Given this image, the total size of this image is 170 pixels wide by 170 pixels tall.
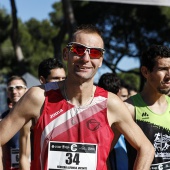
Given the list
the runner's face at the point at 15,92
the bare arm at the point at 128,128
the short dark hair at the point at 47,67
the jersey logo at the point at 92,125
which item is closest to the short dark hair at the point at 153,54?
the bare arm at the point at 128,128

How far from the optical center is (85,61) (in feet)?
10.9

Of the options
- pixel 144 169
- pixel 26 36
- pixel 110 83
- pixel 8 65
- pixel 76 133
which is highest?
pixel 26 36

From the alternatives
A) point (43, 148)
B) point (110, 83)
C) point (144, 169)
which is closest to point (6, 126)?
point (43, 148)

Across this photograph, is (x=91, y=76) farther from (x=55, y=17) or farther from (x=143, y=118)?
(x=55, y=17)

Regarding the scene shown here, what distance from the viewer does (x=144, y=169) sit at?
3609mm

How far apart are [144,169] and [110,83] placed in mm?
2239

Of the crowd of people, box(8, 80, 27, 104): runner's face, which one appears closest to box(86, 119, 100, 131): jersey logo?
the crowd of people

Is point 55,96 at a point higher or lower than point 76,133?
higher

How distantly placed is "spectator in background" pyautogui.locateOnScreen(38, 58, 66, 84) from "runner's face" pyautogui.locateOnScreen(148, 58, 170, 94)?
1865 millimetres

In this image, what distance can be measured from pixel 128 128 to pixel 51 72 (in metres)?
2.70

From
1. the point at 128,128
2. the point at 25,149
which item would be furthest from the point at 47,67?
the point at 128,128

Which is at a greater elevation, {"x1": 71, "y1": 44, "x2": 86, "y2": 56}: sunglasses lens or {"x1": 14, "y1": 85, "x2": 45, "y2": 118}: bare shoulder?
{"x1": 71, "y1": 44, "x2": 86, "y2": 56}: sunglasses lens

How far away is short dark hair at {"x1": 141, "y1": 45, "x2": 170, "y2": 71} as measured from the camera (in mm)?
4500

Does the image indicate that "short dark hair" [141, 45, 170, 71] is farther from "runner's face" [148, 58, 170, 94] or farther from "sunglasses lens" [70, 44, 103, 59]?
"sunglasses lens" [70, 44, 103, 59]
